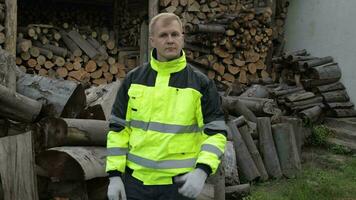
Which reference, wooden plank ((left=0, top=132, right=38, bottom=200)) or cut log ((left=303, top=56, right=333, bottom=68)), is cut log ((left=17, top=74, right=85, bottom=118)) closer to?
wooden plank ((left=0, top=132, right=38, bottom=200))

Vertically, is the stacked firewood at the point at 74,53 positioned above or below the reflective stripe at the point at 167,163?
above

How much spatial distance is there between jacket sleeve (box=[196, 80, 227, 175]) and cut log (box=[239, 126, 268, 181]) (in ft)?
10.2

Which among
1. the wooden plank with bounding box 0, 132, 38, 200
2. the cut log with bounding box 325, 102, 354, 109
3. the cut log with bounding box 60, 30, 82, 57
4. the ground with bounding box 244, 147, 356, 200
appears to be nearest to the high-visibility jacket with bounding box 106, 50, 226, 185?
the wooden plank with bounding box 0, 132, 38, 200

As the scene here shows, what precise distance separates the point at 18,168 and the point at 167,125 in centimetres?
149

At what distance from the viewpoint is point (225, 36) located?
27.8ft

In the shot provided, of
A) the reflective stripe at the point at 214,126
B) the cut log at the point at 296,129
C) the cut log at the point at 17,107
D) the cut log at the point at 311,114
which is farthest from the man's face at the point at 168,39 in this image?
the cut log at the point at 311,114

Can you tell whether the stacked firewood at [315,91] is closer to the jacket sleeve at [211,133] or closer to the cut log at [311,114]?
the cut log at [311,114]

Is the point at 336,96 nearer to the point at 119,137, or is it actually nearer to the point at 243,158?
the point at 243,158

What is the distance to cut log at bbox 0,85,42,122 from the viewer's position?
3979 millimetres

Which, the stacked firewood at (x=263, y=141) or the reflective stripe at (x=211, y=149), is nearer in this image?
the reflective stripe at (x=211, y=149)

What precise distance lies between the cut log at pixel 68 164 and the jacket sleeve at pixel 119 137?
1.15 m

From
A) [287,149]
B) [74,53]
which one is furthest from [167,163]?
[74,53]

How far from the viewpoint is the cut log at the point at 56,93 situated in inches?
180

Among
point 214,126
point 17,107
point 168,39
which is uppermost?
point 168,39
